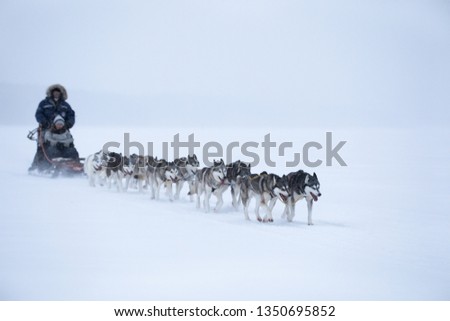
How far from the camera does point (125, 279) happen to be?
10.4 feet

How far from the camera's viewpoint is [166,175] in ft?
16.9

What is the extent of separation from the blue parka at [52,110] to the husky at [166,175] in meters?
1.47

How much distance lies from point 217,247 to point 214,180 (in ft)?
3.79

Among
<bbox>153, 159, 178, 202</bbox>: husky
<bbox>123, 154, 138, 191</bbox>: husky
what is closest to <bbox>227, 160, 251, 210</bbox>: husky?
<bbox>153, 159, 178, 202</bbox>: husky

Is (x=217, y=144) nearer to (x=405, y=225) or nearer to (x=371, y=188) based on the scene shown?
(x=371, y=188)

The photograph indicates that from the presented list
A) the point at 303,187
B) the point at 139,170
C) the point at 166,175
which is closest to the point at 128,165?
the point at 139,170

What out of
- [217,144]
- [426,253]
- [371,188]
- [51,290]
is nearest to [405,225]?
[426,253]

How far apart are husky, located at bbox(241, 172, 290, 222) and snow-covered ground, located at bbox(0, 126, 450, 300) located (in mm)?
127

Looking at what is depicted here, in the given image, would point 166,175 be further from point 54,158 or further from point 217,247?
point 217,247

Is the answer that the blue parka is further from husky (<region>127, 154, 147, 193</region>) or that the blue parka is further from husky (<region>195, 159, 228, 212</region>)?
husky (<region>195, 159, 228, 212</region>)

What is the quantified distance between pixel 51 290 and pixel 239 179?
1831mm

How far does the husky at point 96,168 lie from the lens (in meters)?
5.71

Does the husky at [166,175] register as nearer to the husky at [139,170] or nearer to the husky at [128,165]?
the husky at [139,170]
